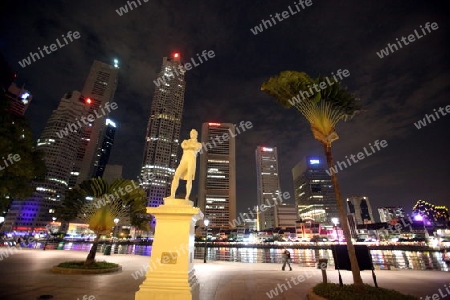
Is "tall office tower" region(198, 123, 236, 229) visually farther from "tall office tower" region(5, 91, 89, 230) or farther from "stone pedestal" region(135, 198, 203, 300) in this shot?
"stone pedestal" region(135, 198, 203, 300)

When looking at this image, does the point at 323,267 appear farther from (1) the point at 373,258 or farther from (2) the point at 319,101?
(1) the point at 373,258

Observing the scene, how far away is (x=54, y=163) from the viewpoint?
15188cm

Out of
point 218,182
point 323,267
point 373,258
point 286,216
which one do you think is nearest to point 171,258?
point 323,267

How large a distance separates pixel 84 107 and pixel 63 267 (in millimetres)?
194295

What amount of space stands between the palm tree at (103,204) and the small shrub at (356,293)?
1187 centimetres

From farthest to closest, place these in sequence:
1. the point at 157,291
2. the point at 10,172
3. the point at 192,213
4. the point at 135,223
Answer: the point at 135,223
the point at 10,172
the point at 192,213
the point at 157,291

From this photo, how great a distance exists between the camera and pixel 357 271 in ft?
26.4

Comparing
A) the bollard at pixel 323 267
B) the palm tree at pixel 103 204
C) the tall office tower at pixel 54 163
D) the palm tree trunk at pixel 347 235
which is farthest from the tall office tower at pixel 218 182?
the bollard at pixel 323 267

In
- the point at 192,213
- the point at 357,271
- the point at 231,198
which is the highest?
the point at 231,198

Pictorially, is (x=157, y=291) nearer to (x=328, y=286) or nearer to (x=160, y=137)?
(x=328, y=286)

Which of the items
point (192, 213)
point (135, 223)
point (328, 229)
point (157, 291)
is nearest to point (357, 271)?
point (192, 213)

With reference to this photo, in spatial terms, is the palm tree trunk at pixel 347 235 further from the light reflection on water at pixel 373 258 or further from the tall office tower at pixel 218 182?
the tall office tower at pixel 218 182

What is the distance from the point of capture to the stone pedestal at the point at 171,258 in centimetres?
659

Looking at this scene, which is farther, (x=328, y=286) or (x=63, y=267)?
(x=63, y=267)
